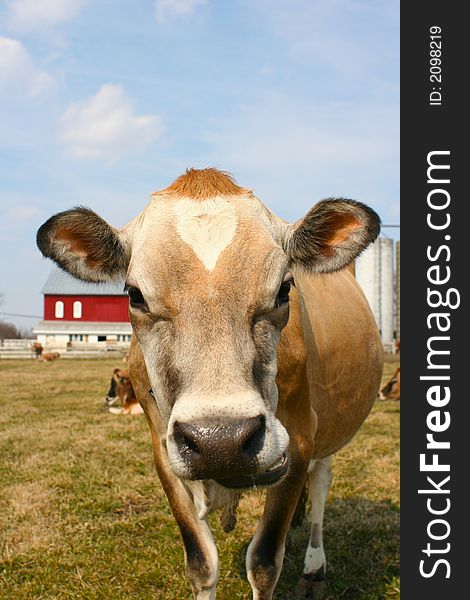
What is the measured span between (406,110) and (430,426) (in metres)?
1.79

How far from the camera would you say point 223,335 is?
2604 mm

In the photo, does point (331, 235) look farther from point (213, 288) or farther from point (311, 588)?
point (311, 588)

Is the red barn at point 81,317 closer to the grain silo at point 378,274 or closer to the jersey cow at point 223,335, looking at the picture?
the grain silo at point 378,274

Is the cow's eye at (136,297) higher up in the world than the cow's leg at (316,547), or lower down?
higher up

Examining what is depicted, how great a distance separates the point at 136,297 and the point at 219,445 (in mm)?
895

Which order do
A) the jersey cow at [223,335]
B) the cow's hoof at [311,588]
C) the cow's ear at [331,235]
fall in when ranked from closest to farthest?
the jersey cow at [223,335] → the cow's ear at [331,235] → the cow's hoof at [311,588]

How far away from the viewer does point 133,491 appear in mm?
6871

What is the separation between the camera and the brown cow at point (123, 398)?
13648 mm

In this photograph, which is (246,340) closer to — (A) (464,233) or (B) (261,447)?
(B) (261,447)

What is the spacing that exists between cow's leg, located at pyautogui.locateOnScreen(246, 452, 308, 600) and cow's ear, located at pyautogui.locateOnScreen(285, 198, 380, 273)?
113 centimetres

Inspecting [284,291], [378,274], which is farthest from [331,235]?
[378,274]

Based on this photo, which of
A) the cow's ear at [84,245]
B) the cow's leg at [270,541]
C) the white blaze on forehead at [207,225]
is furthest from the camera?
the cow's leg at [270,541]

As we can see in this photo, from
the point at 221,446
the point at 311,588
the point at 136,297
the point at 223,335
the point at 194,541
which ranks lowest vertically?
the point at 311,588

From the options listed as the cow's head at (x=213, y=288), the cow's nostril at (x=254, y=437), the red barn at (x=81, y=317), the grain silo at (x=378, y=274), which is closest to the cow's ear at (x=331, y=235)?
the cow's head at (x=213, y=288)
